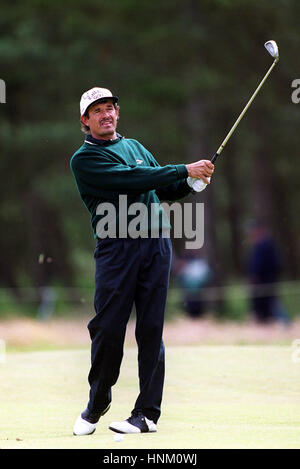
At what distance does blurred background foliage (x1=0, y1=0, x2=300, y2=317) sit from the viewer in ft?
71.3

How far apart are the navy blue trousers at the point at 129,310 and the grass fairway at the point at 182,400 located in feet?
0.84

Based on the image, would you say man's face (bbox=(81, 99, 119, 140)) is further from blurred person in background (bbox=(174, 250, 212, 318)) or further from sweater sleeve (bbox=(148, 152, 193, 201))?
blurred person in background (bbox=(174, 250, 212, 318))

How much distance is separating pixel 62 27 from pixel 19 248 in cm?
843

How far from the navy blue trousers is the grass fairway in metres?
0.25

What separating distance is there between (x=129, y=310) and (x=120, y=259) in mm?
316

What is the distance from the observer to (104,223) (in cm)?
614

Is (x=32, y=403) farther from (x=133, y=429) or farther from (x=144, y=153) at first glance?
(x=144, y=153)

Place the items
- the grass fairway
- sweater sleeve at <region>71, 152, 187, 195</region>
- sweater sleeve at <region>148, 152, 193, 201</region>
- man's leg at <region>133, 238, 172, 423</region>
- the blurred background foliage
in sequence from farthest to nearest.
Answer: the blurred background foliage → sweater sleeve at <region>148, 152, 193, 201</region> → man's leg at <region>133, 238, 172, 423</region> → sweater sleeve at <region>71, 152, 187, 195</region> → the grass fairway

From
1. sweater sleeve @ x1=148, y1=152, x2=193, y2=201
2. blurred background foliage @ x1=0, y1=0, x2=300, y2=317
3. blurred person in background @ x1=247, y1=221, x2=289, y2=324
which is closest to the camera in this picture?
sweater sleeve @ x1=148, y1=152, x2=193, y2=201

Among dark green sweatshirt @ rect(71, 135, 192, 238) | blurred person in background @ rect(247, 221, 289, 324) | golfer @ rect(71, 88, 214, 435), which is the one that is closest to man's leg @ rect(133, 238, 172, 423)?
golfer @ rect(71, 88, 214, 435)

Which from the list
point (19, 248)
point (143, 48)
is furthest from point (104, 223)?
point (19, 248)

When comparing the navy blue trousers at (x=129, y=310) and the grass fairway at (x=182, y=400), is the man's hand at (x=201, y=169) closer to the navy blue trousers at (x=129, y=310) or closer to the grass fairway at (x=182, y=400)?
the navy blue trousers at (x=129, y=310)

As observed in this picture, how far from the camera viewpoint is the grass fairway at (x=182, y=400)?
581 centimetres

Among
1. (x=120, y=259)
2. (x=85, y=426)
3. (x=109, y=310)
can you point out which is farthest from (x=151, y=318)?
(x=85, y=426)
